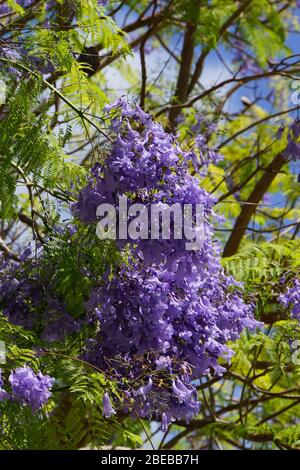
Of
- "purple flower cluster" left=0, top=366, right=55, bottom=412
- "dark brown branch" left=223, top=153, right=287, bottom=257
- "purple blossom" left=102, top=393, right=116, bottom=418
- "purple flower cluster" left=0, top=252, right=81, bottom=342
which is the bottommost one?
"purple blossom" left=102, top=393, right=116, bottom=418

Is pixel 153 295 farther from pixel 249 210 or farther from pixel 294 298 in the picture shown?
pixel 249 210

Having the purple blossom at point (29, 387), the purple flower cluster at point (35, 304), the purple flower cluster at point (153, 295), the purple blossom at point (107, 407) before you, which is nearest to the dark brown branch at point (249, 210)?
the purple flower cluster at point (153, 295)

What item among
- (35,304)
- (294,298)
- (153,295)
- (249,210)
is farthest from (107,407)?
(249,210)

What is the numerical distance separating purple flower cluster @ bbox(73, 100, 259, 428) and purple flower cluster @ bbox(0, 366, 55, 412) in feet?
1.45

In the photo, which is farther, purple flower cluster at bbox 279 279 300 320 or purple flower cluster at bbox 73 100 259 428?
purple flower cluster at bbox 279 279 300 320

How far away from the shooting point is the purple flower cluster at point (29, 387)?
3.77 metres

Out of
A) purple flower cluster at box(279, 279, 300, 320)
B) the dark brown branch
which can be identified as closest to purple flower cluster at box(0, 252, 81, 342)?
purple flower cluster at box(279, 279, 300, 320)

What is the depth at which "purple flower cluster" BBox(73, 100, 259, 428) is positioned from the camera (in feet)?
13.0

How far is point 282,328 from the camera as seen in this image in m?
5.82

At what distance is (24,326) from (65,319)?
0.20 meters

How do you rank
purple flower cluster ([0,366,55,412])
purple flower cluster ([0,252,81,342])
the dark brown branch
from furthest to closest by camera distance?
the dark brown branch < purple flower cluster ([0,252,81,342]) < purple flower cluster ([0,366,55,412])

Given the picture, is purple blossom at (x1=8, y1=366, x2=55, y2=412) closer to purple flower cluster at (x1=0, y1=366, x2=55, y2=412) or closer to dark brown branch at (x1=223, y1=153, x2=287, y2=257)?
purple flower cluster at (x1=0, y1=366, x2=55, y2=412)
